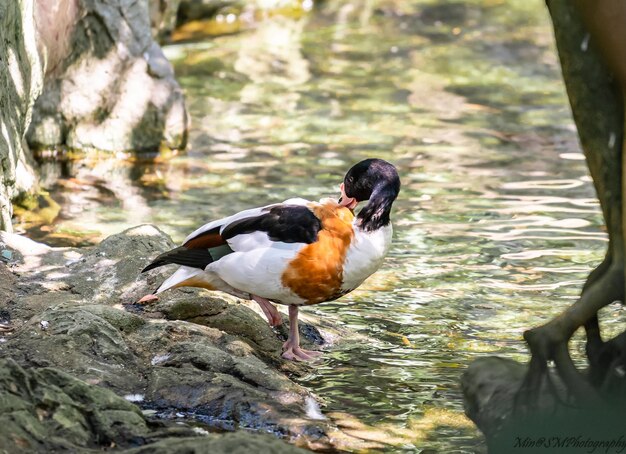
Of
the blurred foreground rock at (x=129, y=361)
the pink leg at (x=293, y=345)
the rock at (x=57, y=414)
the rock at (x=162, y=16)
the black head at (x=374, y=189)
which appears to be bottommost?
the rock at (x=162, y=16)

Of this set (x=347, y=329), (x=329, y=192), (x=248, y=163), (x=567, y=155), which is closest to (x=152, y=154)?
(x=248, y=163)

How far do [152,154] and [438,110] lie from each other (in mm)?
3541

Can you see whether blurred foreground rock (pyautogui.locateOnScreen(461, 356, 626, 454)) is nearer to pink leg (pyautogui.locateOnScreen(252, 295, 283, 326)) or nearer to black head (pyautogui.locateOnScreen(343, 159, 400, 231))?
black head (pyautogui.locateOnScreen(343, 159, 400, 231))

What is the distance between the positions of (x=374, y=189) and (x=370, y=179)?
0.48 ft

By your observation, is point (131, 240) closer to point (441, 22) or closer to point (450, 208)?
point (450, 208)

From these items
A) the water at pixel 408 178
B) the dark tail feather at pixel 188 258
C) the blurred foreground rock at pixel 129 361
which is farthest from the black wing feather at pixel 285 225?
the water at pixel 408 178

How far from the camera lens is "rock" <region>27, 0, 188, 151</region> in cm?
1106

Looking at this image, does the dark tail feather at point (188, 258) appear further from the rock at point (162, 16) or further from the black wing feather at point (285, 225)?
the rock at point (162, 16)

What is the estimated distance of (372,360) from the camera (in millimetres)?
6242

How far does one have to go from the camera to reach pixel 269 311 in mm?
6262

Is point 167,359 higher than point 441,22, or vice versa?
point 167,359

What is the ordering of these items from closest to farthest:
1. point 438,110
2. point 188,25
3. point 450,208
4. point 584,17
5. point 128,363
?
1. point 584,17
2. point 128,363
3. point 450,208
4. point 438,110
5. point 188,25

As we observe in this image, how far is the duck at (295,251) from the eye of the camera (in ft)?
19.0

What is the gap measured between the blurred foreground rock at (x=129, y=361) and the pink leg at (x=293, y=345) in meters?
0.06
